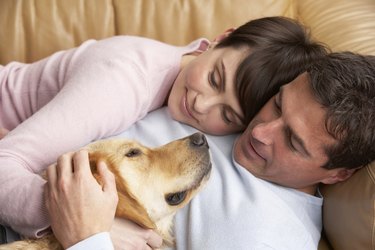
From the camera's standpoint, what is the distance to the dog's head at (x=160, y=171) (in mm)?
1108

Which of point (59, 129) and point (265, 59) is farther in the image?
point (265, 59)

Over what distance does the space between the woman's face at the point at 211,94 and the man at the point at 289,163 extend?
10 centimetres

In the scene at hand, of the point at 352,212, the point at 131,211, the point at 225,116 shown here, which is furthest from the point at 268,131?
the point at 131,211

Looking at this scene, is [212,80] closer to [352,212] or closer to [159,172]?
[159,172]

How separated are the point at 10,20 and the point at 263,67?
1125 millimetres

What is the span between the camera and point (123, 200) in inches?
40.1

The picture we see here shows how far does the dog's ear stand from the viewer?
1015 mm

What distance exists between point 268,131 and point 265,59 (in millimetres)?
254

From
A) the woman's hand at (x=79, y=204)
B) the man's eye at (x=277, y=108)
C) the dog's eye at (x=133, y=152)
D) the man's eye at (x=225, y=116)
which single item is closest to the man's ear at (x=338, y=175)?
the man's eye at (x=277, y=108)

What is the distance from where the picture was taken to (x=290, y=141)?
1220 mm

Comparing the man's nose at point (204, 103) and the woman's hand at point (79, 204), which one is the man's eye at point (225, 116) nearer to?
the man's nose at point (204, 103)

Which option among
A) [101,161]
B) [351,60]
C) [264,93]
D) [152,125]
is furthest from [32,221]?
[351,60]

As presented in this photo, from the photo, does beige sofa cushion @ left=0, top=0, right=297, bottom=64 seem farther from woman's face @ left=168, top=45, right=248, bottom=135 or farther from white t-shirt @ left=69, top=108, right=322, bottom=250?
white t-shirt @ left=69, top=108, right=322, bottom=250

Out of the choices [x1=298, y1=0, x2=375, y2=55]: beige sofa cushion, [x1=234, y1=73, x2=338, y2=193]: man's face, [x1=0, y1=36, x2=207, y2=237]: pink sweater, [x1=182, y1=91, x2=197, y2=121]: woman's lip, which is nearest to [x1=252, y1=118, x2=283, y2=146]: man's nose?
[x1=234, y1=73, x2=338, y2=193]: man's face
